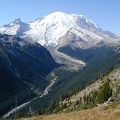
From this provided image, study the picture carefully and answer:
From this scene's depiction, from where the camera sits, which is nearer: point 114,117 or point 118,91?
point 114,117

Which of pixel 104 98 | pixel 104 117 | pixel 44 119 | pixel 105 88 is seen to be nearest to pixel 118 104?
pixel 104 117

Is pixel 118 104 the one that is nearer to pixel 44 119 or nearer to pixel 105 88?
pixel 44 119

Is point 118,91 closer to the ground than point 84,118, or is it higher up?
higher up

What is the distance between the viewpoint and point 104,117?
4144 cm

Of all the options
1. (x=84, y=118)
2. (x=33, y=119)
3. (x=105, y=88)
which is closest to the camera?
(x=84, y=118)

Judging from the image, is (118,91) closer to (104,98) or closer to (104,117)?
(104,98)

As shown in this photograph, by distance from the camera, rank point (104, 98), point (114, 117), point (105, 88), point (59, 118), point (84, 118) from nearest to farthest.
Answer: point (114, 117), point (84, 118), point (59, 118), point (104, 98), point (105, 88)

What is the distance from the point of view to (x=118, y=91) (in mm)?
184750

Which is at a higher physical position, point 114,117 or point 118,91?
point 118,91

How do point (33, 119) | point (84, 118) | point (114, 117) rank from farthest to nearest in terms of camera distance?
point (33, 119) → point (84, 118) → point (114, 117)

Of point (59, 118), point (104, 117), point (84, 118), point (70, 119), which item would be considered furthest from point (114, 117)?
point (59, 118)

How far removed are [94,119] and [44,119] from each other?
11.6 m

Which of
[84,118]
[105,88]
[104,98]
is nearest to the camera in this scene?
[84,118]

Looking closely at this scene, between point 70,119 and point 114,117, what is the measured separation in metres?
7.55
